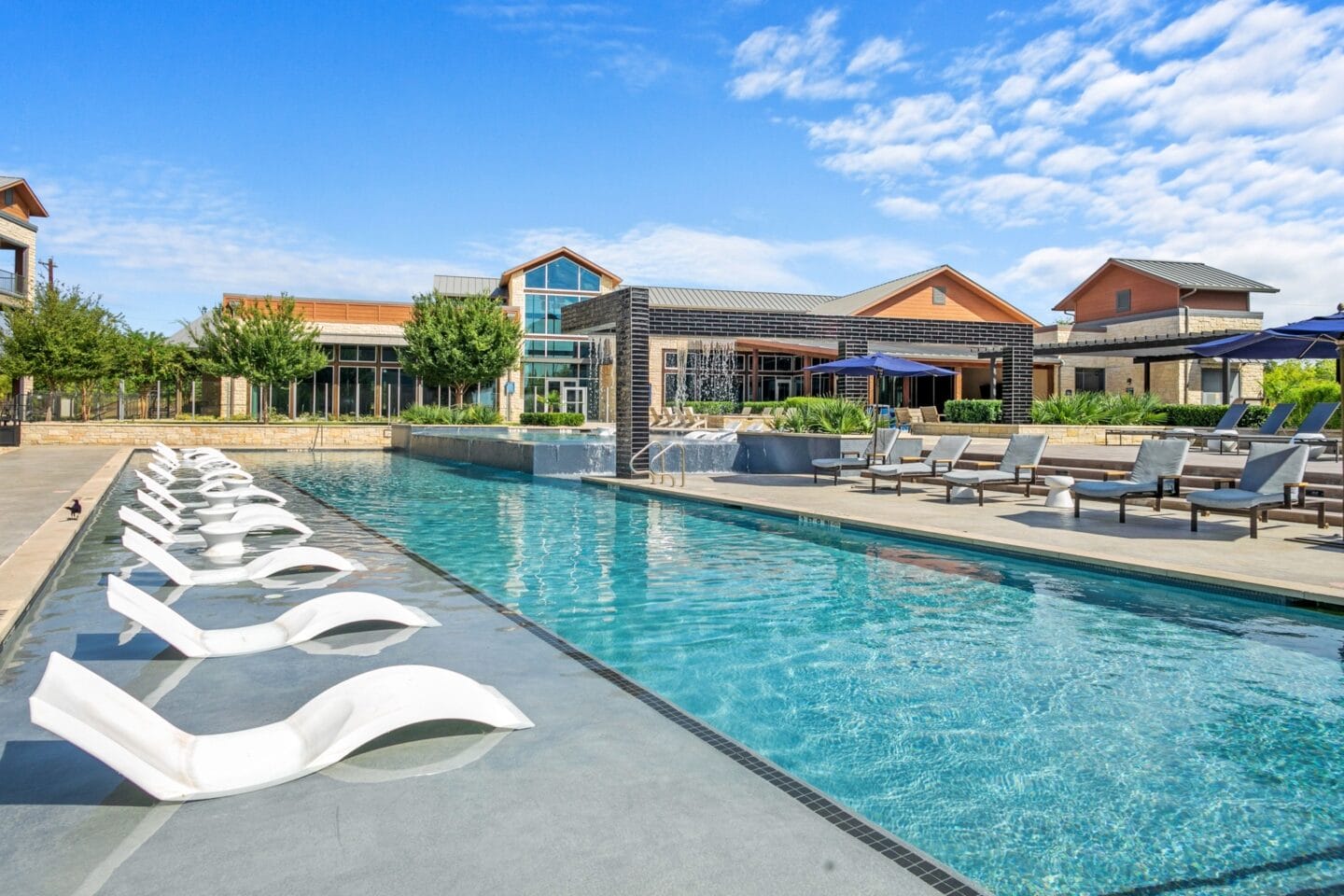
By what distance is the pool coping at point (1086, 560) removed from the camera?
627 centimetres

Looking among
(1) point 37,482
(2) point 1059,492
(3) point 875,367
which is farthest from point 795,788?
(1) point 37,482

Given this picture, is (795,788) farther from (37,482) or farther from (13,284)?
(13,284)

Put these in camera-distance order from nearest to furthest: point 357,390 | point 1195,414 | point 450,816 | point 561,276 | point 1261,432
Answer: point 450,816 < point 1261,432 < point 1195,414 < point 357,390 < point 561,276

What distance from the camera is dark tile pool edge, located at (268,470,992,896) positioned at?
2.45 meters

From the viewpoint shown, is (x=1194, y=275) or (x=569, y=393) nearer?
(x=1194, y=275)

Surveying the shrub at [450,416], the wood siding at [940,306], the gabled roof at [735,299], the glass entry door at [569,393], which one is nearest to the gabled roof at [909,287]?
the wood siding at [940,306]

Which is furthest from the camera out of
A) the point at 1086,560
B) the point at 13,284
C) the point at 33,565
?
the point at 13,284

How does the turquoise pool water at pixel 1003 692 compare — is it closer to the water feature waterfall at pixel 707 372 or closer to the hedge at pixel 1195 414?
the hedge at pixel 1195 414

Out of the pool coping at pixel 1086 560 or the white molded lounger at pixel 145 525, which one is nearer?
the pool coping at pixel 1086 560

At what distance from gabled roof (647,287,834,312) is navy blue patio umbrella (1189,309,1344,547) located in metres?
35.5

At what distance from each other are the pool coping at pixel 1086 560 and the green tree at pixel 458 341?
24.7 meters

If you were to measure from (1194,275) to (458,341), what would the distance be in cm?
3354

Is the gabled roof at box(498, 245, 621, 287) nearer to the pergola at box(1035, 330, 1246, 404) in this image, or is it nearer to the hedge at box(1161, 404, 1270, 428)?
the pergola at box(1035, 330, 1246, 404)

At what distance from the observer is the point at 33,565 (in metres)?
6.54
